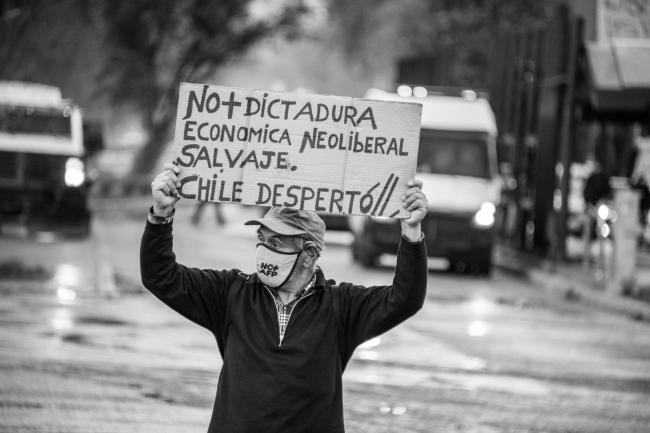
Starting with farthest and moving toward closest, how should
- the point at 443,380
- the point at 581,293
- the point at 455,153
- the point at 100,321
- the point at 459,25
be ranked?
the point at 459,25 → the point at 455,153 → the point at 581,293 → the point at 100,321 → the point at 443,380

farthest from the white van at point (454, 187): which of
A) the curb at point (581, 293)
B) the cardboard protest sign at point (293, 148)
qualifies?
the cardboard protest sign at point (293, 148)

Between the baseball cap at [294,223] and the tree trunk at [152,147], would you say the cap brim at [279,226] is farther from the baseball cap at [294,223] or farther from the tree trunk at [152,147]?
the tree trunk at [152,147]

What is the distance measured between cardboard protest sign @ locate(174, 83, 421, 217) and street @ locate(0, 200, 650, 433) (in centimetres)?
322

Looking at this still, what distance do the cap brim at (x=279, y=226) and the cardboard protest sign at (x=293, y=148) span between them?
0.87 ft

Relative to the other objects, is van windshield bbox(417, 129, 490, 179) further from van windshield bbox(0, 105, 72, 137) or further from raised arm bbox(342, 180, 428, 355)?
raised arm bbox(342, 180, 428, 355)

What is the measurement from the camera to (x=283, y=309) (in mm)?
5332

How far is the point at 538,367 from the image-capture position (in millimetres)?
12422

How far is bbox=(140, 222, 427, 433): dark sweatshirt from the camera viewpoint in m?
5.16

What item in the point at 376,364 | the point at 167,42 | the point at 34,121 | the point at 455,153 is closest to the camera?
the point at 376,364

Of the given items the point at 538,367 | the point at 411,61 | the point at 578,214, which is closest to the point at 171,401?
the point at 538,367

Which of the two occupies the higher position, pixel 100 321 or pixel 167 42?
pixel 167 42

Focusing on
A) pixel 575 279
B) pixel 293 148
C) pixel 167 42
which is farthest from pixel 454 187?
pixel 167 42

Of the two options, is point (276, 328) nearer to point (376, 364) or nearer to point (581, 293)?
point (376, 364)

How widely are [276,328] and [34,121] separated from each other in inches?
928
